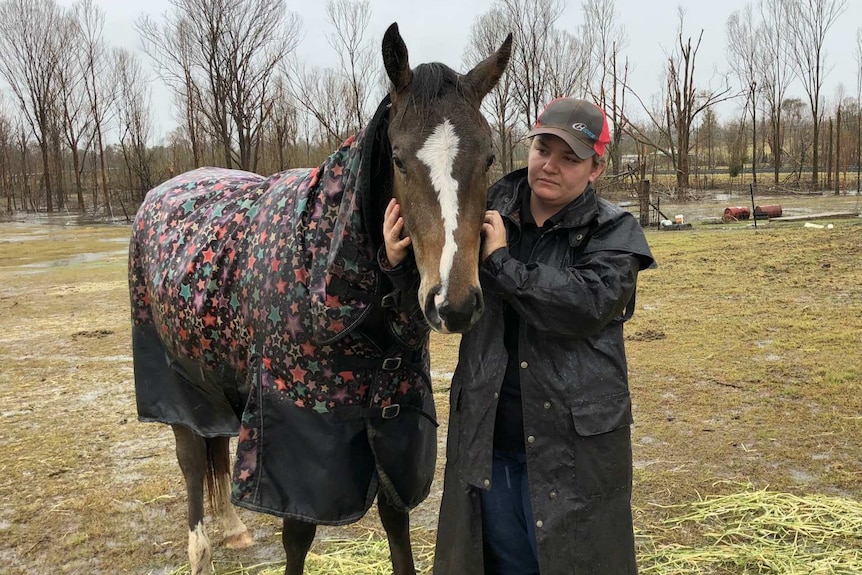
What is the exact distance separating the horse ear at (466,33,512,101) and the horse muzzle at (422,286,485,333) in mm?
648

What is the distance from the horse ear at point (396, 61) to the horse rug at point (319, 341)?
131 millimetres

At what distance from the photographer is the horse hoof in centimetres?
318

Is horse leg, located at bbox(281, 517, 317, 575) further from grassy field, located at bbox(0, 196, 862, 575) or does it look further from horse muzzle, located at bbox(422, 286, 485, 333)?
horse muzzle, located at bbox(422, 286, 485, 333)

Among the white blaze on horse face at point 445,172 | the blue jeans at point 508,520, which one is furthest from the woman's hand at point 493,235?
the blue jeans at point 508,520

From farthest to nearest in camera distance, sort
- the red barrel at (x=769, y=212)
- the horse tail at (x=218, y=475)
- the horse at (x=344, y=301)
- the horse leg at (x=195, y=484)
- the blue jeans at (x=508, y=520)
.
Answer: the red barrel at (x=769, y=212)
the horse tail at (x=218, y=475)
the horse leg at (x=195, y=484)
the blue jeans at (x=508, y=520)
the horse at (x=344, y=301)

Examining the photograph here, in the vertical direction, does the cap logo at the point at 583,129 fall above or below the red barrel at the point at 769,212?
above

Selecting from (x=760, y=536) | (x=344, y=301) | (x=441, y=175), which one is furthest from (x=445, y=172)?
(x=760, y=536)

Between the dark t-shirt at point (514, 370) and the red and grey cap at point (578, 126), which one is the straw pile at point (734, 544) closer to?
the dark t-shirt at point (514, 370)

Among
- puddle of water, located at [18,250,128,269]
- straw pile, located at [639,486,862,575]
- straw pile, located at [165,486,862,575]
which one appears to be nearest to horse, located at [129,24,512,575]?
straw pile, located at [165,486,862,575]

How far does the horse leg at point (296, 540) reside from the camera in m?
2.29

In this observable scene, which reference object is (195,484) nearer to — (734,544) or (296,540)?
(296,540)

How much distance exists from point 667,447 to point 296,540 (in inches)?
97.5

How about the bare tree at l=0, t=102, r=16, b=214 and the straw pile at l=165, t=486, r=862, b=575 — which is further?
the bare tree at l=0, t=102, r=16, b=214

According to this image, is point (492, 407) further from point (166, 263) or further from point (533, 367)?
point (166, 263)
